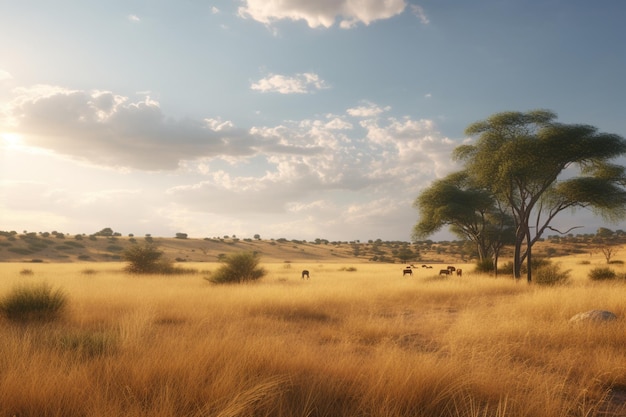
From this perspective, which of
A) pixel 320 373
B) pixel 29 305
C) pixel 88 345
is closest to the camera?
pixel 320 373

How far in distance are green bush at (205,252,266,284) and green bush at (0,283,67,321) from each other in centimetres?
1193

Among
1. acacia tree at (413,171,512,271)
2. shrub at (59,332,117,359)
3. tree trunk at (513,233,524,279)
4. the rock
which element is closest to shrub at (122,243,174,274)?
acacia tree at (413,171,512,271)

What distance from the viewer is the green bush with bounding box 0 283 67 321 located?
9.75 m

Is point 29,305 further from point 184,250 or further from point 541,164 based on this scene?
point 184,250

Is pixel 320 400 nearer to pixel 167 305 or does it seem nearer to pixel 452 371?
pixel 452 371

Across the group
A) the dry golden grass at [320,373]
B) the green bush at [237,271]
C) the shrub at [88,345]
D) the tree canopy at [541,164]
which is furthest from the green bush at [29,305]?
the tree canopy at [541,164]

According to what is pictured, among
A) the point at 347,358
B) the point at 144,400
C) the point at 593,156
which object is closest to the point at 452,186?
the point at 593,156

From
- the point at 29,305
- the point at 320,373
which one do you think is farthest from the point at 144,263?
the point at 320,373

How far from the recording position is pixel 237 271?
23344 mm

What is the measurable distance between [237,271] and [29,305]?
13807 millimetres

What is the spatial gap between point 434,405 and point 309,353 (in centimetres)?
190

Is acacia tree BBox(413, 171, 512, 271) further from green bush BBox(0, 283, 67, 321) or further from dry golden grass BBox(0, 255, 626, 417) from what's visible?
green bush BBox(0, 283, 67, 321)

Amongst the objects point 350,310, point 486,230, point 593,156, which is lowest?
point 350,310

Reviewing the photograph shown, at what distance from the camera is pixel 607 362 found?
19.7ft
